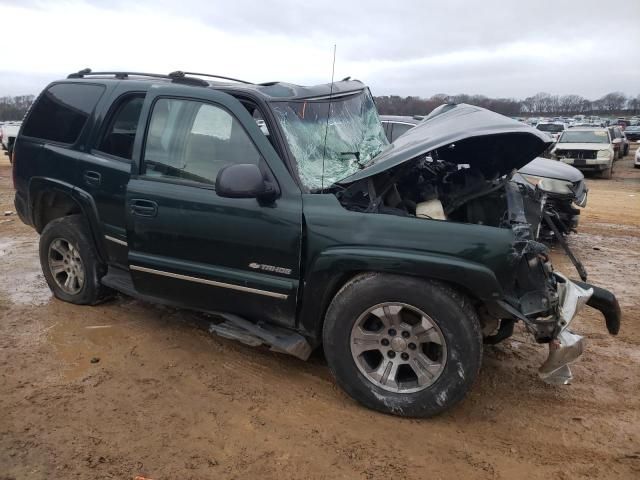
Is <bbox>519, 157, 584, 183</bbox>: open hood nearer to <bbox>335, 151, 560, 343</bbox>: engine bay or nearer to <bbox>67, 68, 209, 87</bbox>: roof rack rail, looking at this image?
<bbox>335, 151, 560, 343</bbox>: engine bay

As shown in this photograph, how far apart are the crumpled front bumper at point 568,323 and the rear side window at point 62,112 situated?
12.6ft

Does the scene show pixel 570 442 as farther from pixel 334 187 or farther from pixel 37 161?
pixel 37 161

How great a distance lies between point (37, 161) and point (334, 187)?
2868 millimetres

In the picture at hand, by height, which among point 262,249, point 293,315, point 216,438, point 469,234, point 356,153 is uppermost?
point 356,153

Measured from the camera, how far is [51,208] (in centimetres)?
473

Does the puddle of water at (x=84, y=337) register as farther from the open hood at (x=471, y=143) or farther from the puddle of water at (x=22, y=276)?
the open hood at (x=471, y=143)

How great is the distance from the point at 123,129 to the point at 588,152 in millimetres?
17031

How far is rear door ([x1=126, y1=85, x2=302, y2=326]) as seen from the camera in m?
3.26

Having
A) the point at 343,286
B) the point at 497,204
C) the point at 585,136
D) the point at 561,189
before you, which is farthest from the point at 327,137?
the point at 585,136

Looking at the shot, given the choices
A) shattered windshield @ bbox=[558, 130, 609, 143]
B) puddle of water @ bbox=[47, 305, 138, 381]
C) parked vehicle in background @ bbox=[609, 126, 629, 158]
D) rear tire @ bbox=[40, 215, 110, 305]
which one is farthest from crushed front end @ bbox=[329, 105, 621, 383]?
parked vehicle in background @ bbox=[609, 126, 629, 158]

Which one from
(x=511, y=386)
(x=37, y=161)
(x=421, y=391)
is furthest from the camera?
(x=37, y=161)

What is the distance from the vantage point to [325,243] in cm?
313

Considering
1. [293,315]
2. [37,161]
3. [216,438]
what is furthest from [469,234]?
[37,161]

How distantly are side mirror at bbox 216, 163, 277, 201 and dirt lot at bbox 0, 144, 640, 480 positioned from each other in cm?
132
